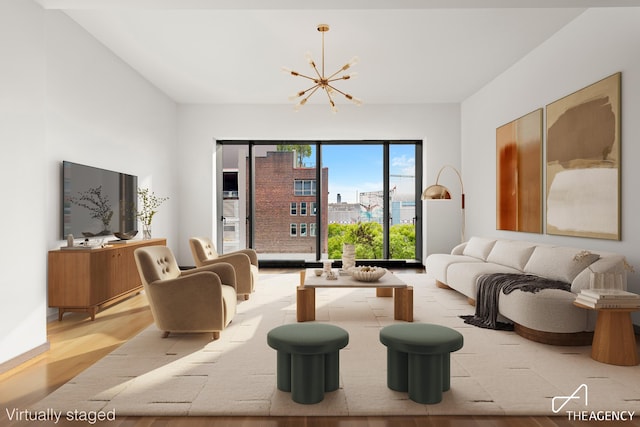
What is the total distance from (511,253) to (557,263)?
37.1 inches

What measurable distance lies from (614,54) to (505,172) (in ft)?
7.82

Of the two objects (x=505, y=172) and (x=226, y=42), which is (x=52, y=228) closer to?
(x=226, y=42)

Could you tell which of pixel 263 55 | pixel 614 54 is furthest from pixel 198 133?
pixel 614 54

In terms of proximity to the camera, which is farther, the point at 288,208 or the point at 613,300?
the point at 288,208

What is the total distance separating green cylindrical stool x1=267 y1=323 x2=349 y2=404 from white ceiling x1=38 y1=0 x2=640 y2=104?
267 centimetres

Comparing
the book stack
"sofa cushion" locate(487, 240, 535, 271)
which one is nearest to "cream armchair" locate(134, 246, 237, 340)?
the book stack

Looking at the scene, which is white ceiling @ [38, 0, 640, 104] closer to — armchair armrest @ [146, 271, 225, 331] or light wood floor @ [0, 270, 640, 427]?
armchair armrest @ [146, 271, 225, 331]

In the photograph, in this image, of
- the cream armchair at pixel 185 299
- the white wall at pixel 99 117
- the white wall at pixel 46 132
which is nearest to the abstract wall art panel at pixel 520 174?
the cream armchair at pixel 185 299

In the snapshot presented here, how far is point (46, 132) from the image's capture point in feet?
14.1

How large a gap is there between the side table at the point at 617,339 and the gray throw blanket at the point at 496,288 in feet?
2.14

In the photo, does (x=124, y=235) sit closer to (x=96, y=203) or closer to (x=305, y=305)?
(x=96, y=203)

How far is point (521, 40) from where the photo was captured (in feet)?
17.2

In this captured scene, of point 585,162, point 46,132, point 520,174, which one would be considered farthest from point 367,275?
point 46,132

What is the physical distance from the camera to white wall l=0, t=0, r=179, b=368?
315 cm
